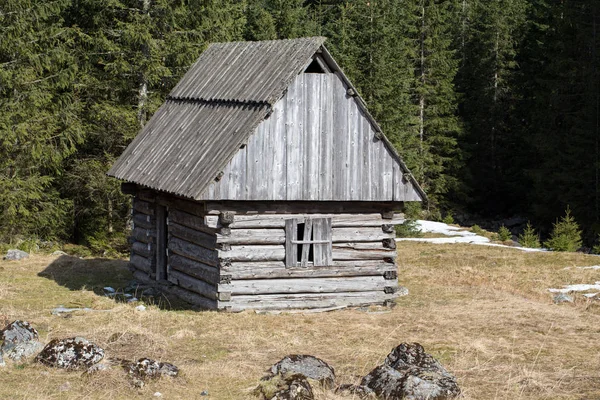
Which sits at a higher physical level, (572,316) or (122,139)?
(122,139)

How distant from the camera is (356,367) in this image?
14.5 m

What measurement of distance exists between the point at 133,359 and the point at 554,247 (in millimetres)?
21688

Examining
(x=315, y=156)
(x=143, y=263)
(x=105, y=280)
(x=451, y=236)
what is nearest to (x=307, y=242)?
(x=315, y=156)

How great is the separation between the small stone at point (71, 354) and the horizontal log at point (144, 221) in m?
8.65

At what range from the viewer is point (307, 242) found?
773 inches

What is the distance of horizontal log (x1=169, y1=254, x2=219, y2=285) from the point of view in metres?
19.4

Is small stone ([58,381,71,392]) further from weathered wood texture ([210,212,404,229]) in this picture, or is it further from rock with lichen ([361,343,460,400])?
weathered wood texture ([210,212,404,229])

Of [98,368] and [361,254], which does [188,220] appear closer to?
[361,254]

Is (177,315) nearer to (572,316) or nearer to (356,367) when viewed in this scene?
(356,367)

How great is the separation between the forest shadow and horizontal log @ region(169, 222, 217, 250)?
147 centimetres

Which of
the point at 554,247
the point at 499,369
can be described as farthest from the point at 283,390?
the point at 554,247

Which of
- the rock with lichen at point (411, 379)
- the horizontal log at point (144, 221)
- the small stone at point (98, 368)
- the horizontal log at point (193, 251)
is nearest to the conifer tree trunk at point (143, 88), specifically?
the horizontal log at point (144, 221)

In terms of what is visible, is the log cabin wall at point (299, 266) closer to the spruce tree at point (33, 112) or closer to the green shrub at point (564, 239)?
the green shrub at point (564, 239)

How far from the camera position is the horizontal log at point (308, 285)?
19.4 metres
